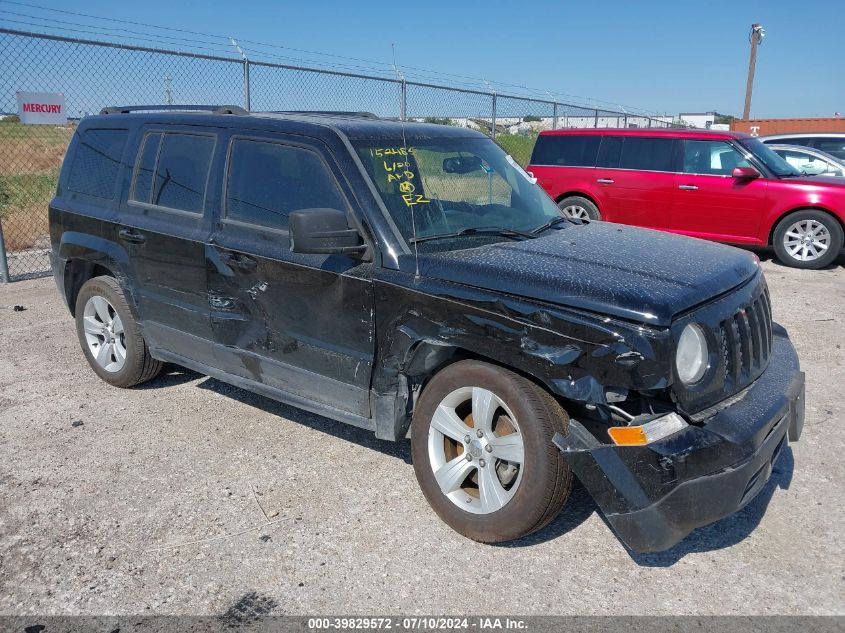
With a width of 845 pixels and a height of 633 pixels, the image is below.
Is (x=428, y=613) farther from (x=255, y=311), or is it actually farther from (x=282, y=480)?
(x=255, y=311)

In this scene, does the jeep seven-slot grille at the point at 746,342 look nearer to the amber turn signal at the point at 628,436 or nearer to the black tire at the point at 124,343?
the amber turn signal at the point at 628,436

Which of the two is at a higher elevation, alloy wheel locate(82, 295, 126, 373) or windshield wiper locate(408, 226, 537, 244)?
windshield wiper locate(408, 226, 537, 244)

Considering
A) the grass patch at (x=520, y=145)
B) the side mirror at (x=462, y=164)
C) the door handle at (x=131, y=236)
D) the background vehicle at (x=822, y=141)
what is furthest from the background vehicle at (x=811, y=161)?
the door handle at (x=131, y=236)

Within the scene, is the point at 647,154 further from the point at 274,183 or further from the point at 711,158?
the point at 274,183

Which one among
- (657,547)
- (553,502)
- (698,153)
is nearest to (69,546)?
(553,502)

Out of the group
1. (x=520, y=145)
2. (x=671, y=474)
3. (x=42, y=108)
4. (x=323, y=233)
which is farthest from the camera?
(x=520, y=145)

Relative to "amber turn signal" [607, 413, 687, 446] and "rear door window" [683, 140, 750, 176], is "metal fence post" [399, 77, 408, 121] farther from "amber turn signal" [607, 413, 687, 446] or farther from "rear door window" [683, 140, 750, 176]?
"amber turn signal" [607, 413, 687, 446]

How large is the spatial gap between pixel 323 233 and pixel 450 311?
0.72 meters

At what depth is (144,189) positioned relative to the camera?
466cm

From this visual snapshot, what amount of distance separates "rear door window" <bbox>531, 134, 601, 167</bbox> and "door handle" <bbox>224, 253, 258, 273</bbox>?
800 centimetres

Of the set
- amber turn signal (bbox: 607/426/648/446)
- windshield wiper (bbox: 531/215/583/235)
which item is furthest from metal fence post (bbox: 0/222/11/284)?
amber turn signal (bbox: 607/426/648/446)

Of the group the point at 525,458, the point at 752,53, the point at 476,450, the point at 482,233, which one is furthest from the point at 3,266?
the point at 752,53

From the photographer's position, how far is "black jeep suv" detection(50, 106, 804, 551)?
9.26 feet

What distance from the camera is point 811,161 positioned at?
1209 centimetres
